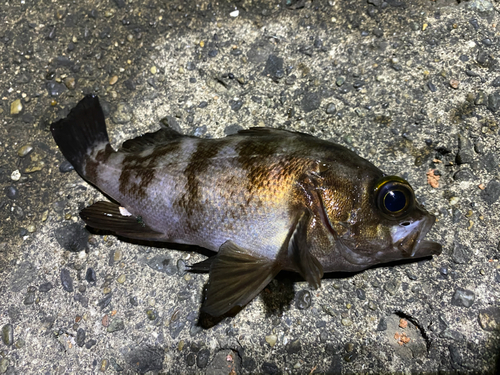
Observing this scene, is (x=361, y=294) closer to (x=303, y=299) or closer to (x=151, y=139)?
(x=303, y=299)

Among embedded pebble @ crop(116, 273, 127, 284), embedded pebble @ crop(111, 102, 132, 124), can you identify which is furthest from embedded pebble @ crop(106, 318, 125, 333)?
embedded pebble @ crop(111, 102, 132, 124)

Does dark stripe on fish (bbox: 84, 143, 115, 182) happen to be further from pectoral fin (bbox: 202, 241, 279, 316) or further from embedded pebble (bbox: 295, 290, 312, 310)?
embedded pebble (bbox: 295, 290, 312, 310)

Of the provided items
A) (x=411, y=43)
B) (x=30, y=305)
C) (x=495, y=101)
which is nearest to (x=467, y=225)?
(x=495, y=101)

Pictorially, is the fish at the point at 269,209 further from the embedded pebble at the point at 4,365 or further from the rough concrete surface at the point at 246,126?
the embedded pebble at the point at 4,365

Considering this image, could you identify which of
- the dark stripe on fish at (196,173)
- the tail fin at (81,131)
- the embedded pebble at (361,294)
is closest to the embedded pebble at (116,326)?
the dark stripe on fish at (196,173)

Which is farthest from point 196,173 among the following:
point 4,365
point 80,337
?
point 4,365

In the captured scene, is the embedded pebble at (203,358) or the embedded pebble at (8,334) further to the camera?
the embedded pebble at (8,334)
